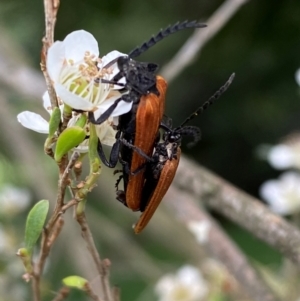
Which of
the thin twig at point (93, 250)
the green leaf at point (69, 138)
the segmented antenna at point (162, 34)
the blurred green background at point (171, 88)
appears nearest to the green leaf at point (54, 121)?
the green leaf at point (69, 138)

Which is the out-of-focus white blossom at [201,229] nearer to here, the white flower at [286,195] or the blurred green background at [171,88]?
the white flower at [286,195]

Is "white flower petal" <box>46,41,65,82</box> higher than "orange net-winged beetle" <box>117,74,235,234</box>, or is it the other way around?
"orange net-winged beetle" <box>117,74,235,234</box>

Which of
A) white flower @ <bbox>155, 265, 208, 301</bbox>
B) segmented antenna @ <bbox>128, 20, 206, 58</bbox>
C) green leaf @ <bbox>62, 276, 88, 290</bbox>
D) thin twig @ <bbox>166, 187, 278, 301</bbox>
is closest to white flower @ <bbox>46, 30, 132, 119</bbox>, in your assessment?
segmented antenna @ <bbox>128, 20, 206, 58</bbox>

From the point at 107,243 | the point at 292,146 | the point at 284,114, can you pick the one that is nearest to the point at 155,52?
the point at 284,114

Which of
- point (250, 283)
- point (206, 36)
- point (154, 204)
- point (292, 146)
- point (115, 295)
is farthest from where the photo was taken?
point (292, 146)

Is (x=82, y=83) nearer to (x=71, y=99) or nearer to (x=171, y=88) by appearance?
(x=71, y=99)

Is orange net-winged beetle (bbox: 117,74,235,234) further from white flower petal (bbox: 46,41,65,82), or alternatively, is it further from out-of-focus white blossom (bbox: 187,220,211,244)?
out-of-focus white blossom (bbox: 187,220,211,244)

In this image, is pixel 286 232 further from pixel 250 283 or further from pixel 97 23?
pixel 97 23
